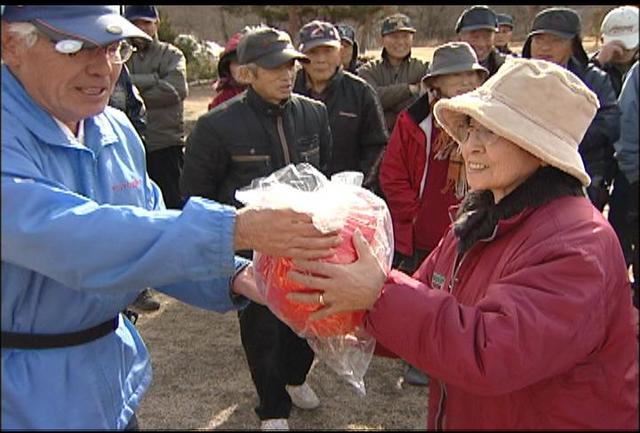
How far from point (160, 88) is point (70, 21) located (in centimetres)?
423

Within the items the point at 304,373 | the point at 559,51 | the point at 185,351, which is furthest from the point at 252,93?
the point at 559,51

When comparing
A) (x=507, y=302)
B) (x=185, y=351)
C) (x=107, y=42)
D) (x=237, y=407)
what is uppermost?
(x=107, y=42)

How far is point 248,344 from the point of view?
3.42 m

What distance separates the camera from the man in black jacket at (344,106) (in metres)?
4.41

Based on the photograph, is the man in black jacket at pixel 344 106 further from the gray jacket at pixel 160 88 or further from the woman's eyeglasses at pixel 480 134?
the woman's eyeglasses at pixel 480 134

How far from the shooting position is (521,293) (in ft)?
4.87

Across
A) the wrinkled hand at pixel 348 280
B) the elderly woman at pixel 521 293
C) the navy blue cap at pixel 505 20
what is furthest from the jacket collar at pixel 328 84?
the navy blue cap at pixel 505 20

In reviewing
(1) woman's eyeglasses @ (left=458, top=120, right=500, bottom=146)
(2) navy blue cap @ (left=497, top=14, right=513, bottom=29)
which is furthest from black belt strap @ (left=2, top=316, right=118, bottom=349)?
(2) navy blue cap @ (left=497, top=14, right=513, bottom=29)

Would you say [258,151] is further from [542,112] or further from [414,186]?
[542,112]

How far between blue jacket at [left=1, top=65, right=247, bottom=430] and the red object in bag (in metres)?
0.24

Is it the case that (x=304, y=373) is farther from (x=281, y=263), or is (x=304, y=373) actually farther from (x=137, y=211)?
(x=137, y=211)

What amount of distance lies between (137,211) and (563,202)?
962mm

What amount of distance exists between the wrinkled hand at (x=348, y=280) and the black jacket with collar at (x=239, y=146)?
1.79 m

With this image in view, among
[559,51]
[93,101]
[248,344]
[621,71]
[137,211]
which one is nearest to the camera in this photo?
[137,211]
